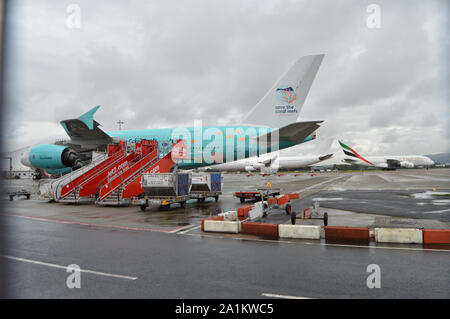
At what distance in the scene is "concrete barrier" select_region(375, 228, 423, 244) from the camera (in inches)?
344

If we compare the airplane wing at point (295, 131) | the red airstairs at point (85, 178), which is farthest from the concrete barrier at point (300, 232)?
the red airstairs at point (85, 178)

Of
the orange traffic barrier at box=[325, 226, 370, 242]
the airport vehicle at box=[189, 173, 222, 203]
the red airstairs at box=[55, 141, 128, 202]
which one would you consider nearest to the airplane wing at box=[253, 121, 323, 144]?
the airport vehicle at box=[189, 173, 222, 203]

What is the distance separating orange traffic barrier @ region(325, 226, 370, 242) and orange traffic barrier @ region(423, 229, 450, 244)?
1571 mm

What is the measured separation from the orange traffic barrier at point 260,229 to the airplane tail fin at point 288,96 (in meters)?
15.1

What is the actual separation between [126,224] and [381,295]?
10.6m

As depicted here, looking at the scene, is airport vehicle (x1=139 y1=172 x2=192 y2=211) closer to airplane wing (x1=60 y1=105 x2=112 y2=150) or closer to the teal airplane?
the teal airplane

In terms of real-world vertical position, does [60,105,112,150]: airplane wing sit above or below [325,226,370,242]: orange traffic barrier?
above

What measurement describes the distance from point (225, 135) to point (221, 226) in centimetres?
1593

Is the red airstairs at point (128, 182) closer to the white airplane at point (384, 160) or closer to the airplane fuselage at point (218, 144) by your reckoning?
the airplane fuselage at point (218, 144)

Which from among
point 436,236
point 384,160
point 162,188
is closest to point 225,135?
point 162,188

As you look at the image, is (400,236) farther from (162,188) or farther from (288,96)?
(288,96)

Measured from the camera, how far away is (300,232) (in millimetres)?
9656
